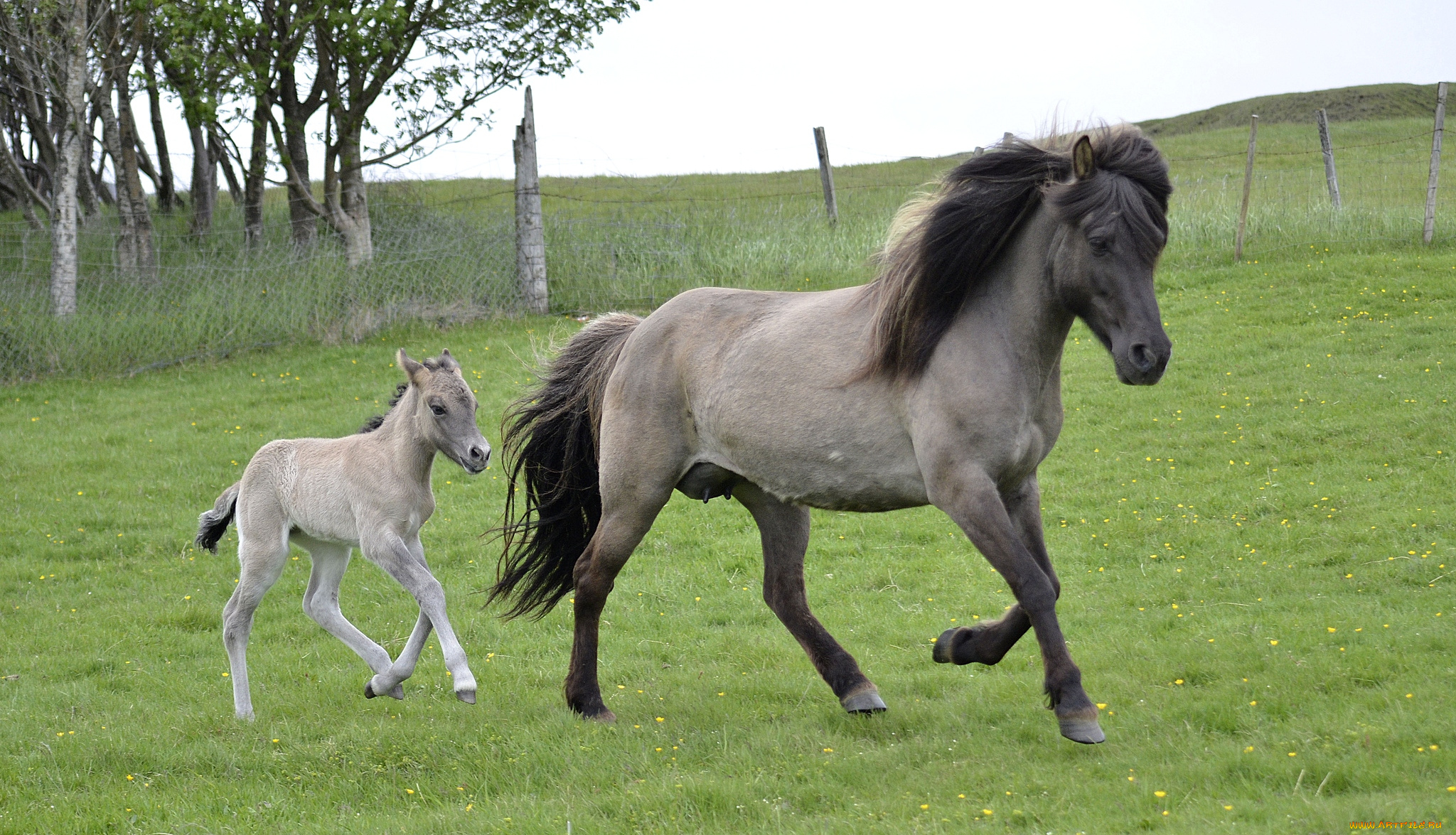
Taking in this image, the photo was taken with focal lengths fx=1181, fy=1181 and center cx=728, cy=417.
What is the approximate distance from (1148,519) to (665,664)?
161 inches

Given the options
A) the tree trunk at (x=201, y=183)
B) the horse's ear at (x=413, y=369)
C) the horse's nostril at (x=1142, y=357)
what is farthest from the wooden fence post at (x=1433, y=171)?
the tree trunk at (x=201, y=183)

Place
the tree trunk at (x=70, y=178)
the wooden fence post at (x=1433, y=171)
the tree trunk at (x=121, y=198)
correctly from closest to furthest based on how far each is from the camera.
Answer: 1. the tree trunk at (x=70, y=178)
2. the wooden fence post at (x=1433, y=171)
3. the tree trunk at (x=121, y=198)

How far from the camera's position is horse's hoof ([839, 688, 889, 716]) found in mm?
5707

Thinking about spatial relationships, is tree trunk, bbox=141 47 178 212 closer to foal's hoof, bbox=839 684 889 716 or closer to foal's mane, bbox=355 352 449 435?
foal's mane, bbox=355 352 449 435

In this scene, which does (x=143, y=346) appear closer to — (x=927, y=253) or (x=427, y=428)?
(x=427, y=428)

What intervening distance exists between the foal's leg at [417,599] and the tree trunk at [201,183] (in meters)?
15.8

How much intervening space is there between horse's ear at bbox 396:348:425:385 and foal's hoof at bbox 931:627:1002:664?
3.10 meters

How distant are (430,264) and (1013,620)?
13867mm

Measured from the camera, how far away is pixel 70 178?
16.0 meters

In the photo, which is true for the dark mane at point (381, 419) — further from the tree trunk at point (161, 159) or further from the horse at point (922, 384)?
the tree trunk at point (161, 159)

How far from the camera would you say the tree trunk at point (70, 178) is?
15.8 m

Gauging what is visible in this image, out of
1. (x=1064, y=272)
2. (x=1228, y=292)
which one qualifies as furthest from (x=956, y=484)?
(x=1228, y=292)

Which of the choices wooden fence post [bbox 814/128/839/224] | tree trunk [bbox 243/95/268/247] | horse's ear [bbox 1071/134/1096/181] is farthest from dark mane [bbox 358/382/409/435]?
wooden fence post [bbox 814/128/839/224]

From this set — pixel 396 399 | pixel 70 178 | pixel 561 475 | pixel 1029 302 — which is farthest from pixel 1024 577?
pixel 70 178
